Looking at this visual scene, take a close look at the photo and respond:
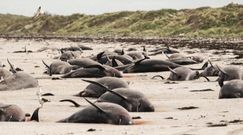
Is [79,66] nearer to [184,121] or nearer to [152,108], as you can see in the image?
[152,108]

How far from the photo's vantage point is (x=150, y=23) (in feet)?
174

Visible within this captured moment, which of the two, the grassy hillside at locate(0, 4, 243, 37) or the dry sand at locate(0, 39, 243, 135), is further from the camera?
the grassy hillside at locate(0, 4, 243, 37)

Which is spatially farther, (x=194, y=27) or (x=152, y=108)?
(x=194, y=27)

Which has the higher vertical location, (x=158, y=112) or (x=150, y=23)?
(x=158, y=112)

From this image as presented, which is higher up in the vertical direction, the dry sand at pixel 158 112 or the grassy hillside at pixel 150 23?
the dry sand at pixel 158 112

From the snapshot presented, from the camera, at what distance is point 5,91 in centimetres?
915

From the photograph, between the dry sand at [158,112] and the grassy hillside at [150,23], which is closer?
the dry sand at [158,112]

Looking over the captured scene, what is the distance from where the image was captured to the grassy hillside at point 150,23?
43.4 metres

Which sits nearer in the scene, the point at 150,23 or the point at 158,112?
the point at 158,112

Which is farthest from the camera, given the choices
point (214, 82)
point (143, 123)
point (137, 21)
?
point (137, 21)

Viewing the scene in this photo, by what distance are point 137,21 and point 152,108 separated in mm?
51881

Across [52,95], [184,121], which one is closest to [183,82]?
[52,95]

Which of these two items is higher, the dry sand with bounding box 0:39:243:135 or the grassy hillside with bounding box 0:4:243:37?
the dry sand with bounding box 0:39:243:135

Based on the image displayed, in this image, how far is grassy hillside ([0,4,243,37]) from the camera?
4344 centimetres
